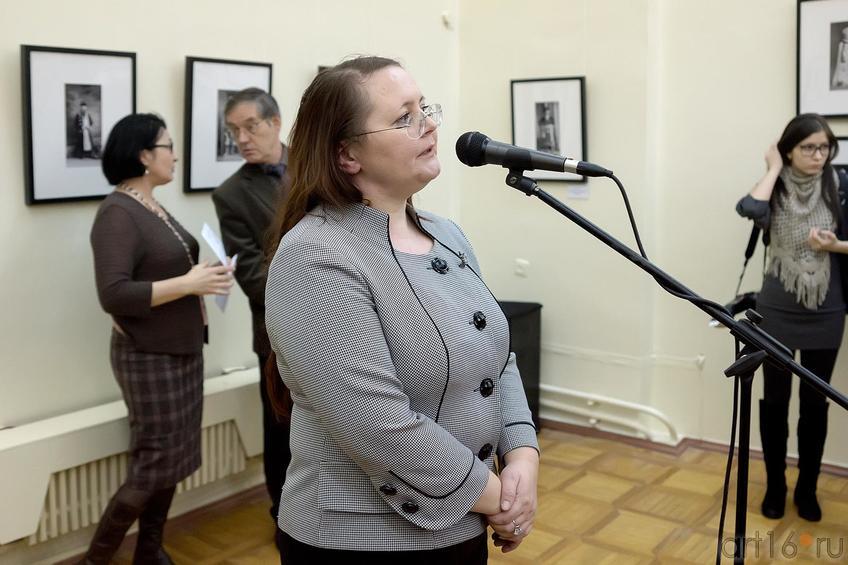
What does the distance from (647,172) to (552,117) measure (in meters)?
0.60

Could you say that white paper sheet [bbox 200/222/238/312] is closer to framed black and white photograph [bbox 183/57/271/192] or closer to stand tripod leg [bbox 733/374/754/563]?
framed black and white photograph [bbox 183/57/271/192]

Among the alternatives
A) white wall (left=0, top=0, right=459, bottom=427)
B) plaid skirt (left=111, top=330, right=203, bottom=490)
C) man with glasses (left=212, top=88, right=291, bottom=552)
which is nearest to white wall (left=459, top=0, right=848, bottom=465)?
white wall (left=0, top=0, right=459, bottom=427)

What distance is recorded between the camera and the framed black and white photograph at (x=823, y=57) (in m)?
3.98

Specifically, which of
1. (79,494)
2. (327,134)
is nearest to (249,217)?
(79,494)

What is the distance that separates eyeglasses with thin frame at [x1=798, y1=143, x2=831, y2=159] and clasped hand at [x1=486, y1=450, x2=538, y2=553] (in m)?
2.44

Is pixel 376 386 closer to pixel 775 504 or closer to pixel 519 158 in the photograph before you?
pixel 519 158

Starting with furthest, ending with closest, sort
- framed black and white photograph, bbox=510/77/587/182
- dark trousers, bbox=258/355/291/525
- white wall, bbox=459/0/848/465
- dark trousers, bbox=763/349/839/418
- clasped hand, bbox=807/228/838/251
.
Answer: framed black and white photograph, bbox=510/77/587/182
white wall, bbox=459/0/848/465
dark trousers, bbox=763/349/839/418
clasped hand, bbox=807/228/838/251
dark trousers, bbox=258/355/291/525

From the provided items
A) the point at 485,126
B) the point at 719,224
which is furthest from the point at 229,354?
the point at 719,224

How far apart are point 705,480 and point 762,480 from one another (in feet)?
0.82

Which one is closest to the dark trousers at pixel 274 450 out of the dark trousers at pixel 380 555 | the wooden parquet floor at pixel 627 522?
the wooden parquet floor at pixel 627 522

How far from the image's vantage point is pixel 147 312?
301 cm

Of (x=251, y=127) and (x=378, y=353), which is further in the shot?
(x=251, y=127)

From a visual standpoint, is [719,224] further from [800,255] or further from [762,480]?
[762,480]

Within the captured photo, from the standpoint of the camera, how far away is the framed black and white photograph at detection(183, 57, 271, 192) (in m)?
3.67
